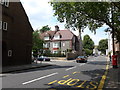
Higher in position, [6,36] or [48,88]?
[6,36]

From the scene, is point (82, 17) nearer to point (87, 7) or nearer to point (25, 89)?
point (87, 7)

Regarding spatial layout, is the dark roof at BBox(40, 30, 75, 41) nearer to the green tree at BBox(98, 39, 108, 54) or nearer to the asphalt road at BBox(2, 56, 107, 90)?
the asphalt road at BBox(2, 56, 107, 90)

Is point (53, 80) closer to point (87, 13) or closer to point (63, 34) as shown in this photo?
point (87, 13)

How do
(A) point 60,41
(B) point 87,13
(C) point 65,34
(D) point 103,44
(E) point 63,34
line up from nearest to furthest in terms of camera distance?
(B) point 87,13 < (A) point 60,41 < (C) point 65,34 < (E) point 63,34 < (D) point 103,44

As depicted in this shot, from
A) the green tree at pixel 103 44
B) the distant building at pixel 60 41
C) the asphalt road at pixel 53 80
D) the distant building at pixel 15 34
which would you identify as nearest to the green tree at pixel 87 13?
the asphalt road at pixel 53 80

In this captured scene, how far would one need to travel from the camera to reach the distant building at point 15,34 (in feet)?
68.1

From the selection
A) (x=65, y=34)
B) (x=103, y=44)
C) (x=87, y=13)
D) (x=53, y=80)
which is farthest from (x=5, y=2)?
(x=103, y=44)

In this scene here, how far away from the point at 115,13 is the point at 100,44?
105310 millimetres

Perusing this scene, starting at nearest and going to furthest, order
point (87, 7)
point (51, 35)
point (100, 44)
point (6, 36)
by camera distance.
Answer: point (87, 7), point (6, 36), point (51, 35), point (100, 44)

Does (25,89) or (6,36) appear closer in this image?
(25,89)

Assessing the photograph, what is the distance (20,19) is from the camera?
2448 centimetres

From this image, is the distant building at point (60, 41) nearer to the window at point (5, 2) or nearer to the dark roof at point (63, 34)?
the dark roof at point (63, 34)

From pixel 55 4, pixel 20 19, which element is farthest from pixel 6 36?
pixel 55 4

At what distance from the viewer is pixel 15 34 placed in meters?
22.8
